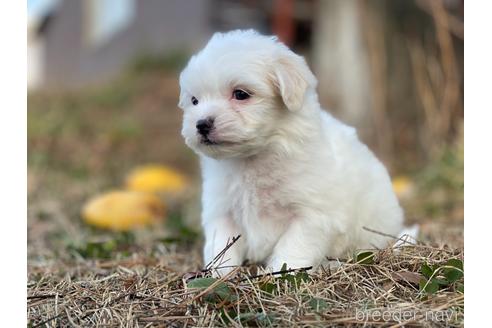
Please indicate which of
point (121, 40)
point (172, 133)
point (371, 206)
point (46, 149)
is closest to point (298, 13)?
point (121, 40)

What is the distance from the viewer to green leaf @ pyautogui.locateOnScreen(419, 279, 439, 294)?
2840 millimetres

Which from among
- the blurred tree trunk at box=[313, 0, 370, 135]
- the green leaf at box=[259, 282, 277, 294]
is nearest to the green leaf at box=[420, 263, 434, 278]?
the green leaf at box=[259, 282, 277, 294]

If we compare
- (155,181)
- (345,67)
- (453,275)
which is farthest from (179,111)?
(453,275)

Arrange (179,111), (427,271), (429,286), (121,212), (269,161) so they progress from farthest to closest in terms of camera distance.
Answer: (179,111), (121,212), (269,161), (427,271), (429,286)

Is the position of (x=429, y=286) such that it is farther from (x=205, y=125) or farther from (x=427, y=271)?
(x=205, y=125)

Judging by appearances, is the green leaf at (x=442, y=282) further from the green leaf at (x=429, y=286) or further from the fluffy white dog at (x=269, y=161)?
Answer: the fluffy white dog at (x=269, y=161)

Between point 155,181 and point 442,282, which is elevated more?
point 442,282

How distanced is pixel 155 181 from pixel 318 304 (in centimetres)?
595

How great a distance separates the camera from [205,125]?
10.1 ft

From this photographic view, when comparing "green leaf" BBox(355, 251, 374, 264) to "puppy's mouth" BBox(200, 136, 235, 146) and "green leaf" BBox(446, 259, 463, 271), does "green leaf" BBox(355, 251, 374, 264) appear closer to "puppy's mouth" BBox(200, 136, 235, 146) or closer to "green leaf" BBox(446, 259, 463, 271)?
"green leaf" BBox(446, 259, 463, 271)

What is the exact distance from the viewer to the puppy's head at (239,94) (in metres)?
3.09

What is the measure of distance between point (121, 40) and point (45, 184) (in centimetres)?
1007

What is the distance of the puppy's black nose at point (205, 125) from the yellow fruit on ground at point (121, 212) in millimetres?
2856

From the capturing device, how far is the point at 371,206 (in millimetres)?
3629
